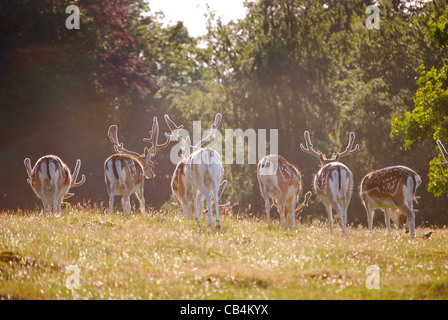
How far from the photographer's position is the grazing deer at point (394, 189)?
46.9ft

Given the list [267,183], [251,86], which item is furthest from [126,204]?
[251,86]

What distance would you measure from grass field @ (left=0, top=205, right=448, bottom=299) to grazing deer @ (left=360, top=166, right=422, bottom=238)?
1.18 metres

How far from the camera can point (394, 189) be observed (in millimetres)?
14375

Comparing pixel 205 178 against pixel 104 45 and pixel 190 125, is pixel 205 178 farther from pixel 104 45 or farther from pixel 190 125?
pixel 104 45

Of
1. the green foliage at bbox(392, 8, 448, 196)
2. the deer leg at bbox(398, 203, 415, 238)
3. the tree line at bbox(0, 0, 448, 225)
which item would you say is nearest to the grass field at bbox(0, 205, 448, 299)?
the deer leg at bbox(398, 203, 415, 238)

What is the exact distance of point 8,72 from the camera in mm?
25297

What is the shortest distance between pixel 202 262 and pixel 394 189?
632 centimetres

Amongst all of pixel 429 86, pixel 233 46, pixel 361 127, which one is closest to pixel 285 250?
pixel 429 86

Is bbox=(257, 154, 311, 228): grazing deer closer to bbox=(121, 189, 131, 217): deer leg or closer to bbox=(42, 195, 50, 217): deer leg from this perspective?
bbox=(121, 189, 131, 217): deer leg

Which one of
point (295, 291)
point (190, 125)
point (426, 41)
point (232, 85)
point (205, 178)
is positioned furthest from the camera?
point (190, 125)

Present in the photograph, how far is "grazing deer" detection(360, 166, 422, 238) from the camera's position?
1428 cm

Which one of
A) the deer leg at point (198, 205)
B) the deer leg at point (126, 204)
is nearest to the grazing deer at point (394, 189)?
the deer leg at point (198, 205)
